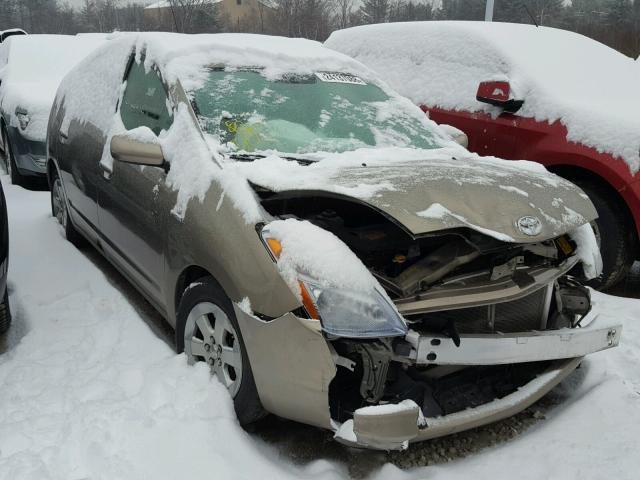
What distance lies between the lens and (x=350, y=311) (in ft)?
6.70

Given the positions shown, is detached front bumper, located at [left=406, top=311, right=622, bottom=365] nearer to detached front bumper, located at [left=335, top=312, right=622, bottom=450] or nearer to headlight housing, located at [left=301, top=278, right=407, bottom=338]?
detached front bumper, located at [left=335, top=312, right=622, bottom=450]

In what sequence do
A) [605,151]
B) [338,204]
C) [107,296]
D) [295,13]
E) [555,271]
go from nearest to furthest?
[555,271]
[338,204]
[107,296]
[605,151]
[295,13]

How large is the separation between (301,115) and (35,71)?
19.9 ft

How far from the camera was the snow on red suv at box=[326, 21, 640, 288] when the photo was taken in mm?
4070

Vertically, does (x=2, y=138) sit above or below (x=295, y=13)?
below

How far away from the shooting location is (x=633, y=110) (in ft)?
14.1

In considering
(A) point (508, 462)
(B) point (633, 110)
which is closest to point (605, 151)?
(B) point (633, 110)

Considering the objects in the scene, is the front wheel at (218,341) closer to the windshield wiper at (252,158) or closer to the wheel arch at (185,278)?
the wheel arch at (185,278)

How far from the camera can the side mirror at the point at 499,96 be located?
4.58 meters

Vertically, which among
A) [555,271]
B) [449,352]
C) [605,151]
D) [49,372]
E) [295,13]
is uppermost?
[295,13]

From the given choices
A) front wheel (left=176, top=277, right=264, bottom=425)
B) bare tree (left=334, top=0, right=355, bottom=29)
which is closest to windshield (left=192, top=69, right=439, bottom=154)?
front wheel (left=176, top=277, right=264, bottom=425)

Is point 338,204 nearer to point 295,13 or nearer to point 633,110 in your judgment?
point 633,110

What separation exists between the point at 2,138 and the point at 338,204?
6.41m

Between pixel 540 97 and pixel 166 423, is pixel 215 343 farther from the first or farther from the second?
pixel 540 97
